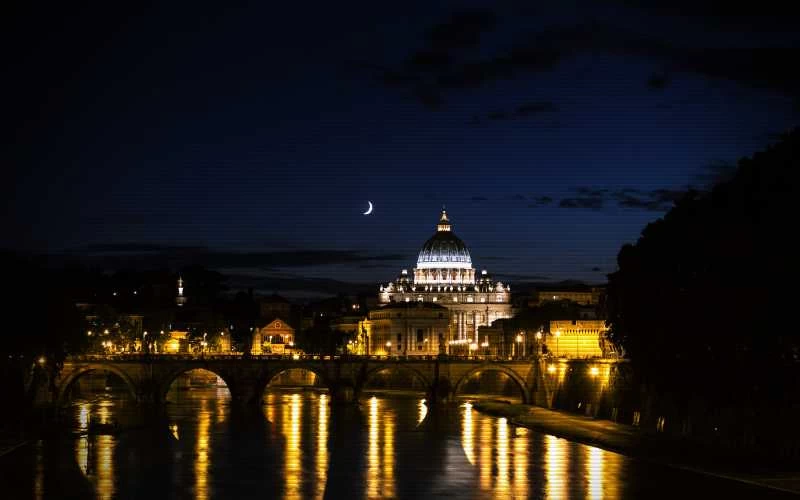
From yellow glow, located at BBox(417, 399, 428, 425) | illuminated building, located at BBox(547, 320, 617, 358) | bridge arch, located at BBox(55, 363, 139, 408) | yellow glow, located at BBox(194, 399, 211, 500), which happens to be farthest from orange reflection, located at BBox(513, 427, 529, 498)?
illuminated building, located at BBox(547, 320, 617, 358)

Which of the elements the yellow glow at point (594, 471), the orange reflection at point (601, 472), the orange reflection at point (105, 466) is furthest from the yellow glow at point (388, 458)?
the orange reflection at point (105, 466)

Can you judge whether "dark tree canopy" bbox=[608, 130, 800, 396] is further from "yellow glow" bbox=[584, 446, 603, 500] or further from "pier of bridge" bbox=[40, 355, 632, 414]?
"pier of bridge" bbox=[40, 355, 632, 414]

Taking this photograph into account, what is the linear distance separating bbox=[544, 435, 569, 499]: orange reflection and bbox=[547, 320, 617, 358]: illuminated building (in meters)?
50.0

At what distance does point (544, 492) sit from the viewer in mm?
57750

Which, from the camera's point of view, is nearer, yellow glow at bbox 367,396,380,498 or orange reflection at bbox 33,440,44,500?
orange reflection at bbox 33,440,44,500

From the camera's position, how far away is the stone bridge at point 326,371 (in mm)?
114125

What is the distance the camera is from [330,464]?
6944cm

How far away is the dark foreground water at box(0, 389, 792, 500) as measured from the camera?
58.3 meters

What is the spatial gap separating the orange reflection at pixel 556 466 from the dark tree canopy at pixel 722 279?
591cm

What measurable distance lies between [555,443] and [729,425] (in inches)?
442

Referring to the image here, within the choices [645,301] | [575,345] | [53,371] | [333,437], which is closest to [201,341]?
[575,345]

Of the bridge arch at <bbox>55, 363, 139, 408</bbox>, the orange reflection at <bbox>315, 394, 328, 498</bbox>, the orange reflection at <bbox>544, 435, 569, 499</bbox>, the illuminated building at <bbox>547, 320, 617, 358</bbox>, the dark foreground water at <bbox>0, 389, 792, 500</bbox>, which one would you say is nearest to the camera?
the orange reflection at <bbox>544, 435, 569, 499</bbox>

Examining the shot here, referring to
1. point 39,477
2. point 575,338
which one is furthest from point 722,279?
point 575,338

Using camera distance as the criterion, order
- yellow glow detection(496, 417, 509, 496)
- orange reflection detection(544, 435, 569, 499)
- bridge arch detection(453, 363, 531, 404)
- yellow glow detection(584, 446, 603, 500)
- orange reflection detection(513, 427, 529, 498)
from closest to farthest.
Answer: yellow glow detection(584, 446, 603, 500)
orange reflection detection(544, 435, 569, 499)
orange reflection detection(513, 427, 529, 498)
yellow glow detection(496, 417, 509, 496)
bridge arch detection(453, 363, 531, 404)
